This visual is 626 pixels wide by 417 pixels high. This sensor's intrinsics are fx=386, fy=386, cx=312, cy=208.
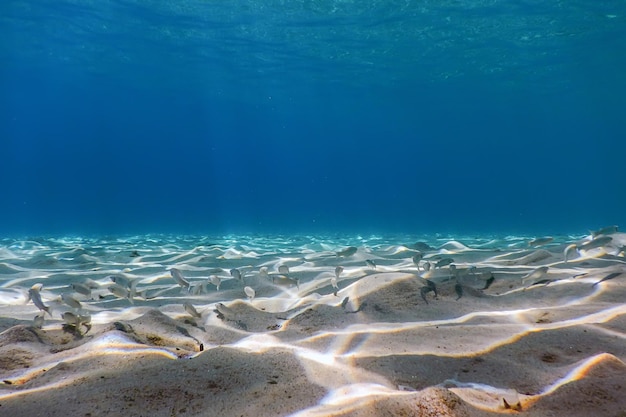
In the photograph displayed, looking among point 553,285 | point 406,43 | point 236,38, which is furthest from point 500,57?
point 553,285

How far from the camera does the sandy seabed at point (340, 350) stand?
172 centimetres

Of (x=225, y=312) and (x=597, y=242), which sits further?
(x=597, y=242)

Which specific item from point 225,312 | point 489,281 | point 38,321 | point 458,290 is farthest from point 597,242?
point 38,321

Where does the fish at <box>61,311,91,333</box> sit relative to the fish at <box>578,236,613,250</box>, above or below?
below

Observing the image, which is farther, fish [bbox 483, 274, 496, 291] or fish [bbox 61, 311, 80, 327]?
fish [bbox 483, 274, 496, 291]

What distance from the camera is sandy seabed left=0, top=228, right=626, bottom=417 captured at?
172 centimetres

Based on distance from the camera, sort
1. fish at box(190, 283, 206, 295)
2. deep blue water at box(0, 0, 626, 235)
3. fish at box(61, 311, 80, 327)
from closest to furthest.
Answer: fish at box(61, 311, 80, 327)
fish at box(190, 283, 206, 295)
deep blue water at box(0, 0, 626, 235)

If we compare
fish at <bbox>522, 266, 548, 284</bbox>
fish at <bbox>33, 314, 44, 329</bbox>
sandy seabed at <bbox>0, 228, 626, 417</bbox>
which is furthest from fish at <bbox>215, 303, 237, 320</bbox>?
fish at <bbox>522, 266, 548, 284</bbox>

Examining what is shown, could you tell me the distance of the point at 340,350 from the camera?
2.56m

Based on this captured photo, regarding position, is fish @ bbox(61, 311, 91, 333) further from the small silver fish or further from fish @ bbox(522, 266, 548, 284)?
fish @ bbox(522, 266, 548, 284)

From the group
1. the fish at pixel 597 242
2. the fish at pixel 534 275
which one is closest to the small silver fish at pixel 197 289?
the fish at pixel 534 275

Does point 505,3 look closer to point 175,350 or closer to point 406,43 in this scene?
point 406,43

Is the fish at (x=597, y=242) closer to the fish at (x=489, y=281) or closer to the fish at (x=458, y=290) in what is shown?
the fish at (x=489, y=281)

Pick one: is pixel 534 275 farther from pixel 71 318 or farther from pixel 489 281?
pixel 71 318
